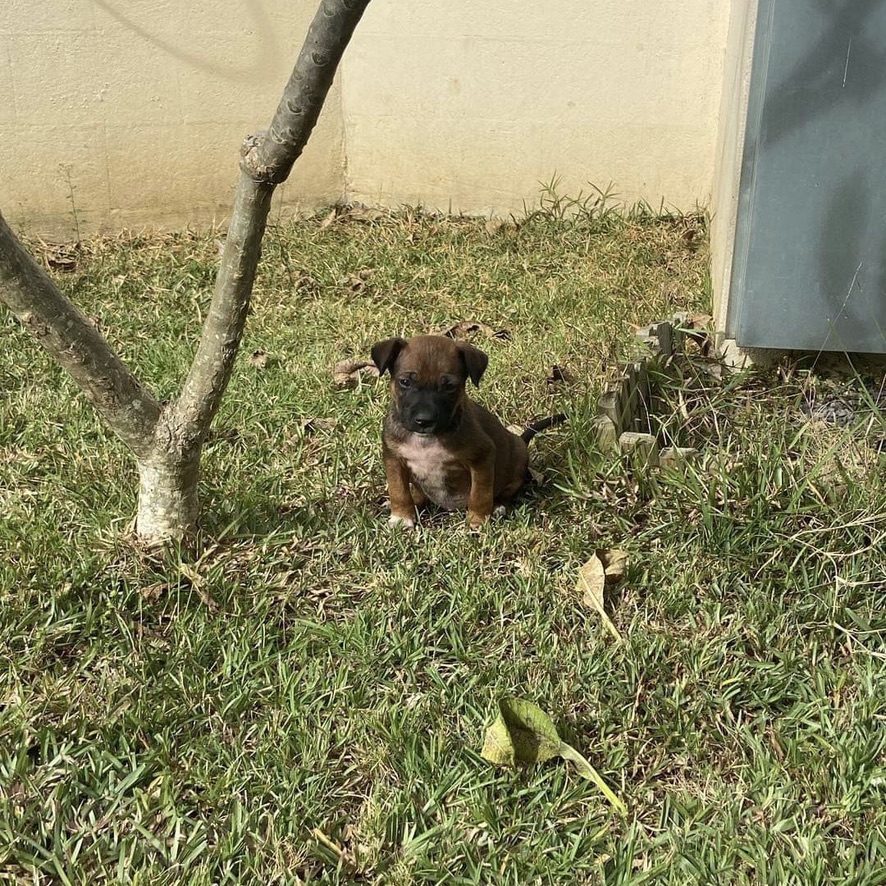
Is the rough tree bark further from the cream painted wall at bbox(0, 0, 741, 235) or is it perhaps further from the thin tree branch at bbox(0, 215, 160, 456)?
the cream painted wall at bbox(0, 0, 741, 235)

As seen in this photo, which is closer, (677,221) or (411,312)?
(411,312)

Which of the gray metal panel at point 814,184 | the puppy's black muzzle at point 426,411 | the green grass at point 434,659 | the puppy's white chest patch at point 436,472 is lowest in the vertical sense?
the green grass at point 434,659

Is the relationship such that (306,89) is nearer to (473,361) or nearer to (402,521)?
(473,361)

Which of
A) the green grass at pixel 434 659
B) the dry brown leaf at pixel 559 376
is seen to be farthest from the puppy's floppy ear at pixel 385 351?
the dry brown leaf at pixel 559 376

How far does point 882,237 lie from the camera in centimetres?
420

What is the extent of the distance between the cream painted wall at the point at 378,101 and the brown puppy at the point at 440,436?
13.8ft

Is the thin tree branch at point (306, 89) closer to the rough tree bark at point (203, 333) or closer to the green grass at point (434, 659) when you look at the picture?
the rough tree bark at point (203, 333)

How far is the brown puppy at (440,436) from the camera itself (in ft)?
11.9

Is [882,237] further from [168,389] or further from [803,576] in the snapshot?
[168,389]

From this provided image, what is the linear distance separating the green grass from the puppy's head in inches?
20.5

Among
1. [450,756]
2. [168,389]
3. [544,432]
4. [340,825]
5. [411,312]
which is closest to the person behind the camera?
[340,825]

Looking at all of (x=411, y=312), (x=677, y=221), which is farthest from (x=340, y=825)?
(x=677, y=221)

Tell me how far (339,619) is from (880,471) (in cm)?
208

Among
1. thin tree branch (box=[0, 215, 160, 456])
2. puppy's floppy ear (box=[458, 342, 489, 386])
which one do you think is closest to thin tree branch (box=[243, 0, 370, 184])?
thin tree branch (box=[0, 215, 160, 456])
